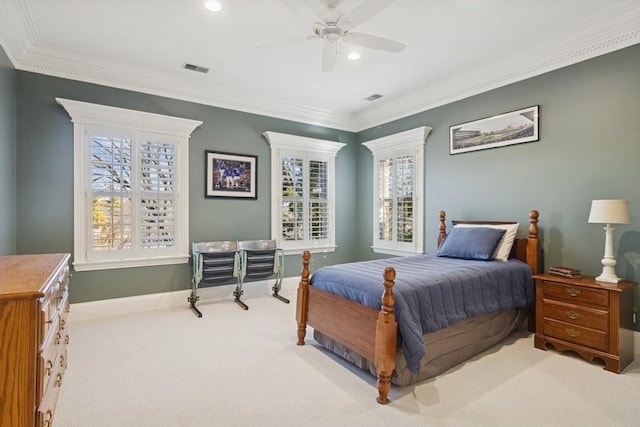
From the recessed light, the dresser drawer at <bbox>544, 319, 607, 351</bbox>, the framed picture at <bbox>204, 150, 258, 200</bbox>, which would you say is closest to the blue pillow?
the dresser drawer at <bbox>544, 319, 607, 351</bbox>

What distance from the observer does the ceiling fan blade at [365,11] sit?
221 cm

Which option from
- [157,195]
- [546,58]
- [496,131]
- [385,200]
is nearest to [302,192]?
[385,200]

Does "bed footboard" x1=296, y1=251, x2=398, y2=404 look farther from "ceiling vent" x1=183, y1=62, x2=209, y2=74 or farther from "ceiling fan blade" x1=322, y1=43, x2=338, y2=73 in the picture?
"ceiling vent" x1=183, y1=62, x2=209, y2=74

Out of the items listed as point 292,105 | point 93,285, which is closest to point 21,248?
point 93,285

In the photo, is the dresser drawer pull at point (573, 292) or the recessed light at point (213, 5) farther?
the dresser drawer pull at point (573, 292)

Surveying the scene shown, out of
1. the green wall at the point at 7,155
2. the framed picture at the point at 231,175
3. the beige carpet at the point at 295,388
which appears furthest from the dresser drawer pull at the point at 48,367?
the framed picture at the point at 231,175

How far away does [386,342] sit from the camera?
216 cm

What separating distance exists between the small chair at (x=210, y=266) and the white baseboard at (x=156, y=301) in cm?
20

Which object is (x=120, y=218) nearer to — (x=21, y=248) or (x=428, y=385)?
(x=21, y=248)

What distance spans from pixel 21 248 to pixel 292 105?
12.4ft

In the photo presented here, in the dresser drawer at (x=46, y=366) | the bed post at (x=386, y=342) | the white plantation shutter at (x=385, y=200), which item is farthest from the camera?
the white plantation shutter at (x=385, y=200)

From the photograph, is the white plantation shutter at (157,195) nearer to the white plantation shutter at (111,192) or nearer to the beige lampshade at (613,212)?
the white plantation shutter at (111,192)

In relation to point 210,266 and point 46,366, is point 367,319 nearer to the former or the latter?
point 46,366

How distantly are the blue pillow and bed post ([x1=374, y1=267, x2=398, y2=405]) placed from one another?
1731 mm
